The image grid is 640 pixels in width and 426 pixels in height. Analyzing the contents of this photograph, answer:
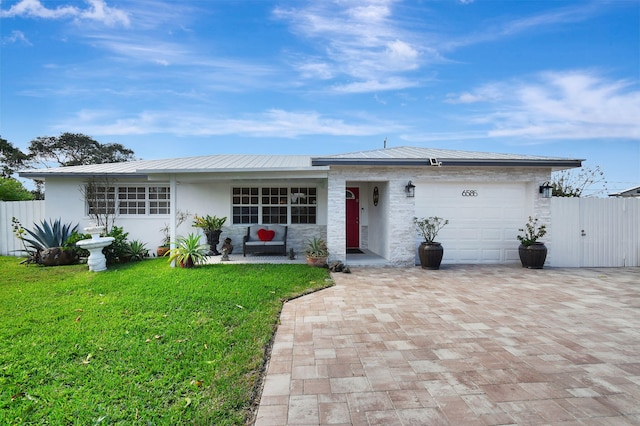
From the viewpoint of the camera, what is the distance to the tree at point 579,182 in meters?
13.7

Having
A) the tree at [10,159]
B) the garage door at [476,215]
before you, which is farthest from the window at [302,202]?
the tree at [10,159]

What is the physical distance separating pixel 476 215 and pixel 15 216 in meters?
15.1

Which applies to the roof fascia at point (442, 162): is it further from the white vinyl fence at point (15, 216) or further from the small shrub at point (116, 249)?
the white vinyl fence at point (15, 216)

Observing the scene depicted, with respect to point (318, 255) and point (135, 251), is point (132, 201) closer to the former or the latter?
point (135, 251)

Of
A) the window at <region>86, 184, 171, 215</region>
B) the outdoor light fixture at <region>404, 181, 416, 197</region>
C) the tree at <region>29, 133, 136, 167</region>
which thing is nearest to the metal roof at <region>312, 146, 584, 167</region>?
the outdoor light fixture at <region>404, 181, 416, 197</region>

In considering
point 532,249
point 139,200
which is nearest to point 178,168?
point 139,200

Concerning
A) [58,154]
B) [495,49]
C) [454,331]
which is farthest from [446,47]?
[58,154]

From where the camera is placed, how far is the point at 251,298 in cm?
537

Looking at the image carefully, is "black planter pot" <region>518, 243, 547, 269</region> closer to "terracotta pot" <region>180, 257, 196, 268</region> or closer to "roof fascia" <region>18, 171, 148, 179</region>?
"terracotta pot" <region>180, 257, 196, 268</region>

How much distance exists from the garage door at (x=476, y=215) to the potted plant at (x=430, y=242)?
246mm

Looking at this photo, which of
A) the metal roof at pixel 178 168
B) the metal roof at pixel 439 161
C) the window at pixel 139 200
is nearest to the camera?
the metal roof at pixel 439 161

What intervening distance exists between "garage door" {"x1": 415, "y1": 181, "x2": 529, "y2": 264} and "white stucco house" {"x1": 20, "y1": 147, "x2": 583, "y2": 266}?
0.09 ft

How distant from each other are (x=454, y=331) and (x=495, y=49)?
8799 mm

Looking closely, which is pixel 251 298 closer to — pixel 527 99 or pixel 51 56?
pixel 51 56
